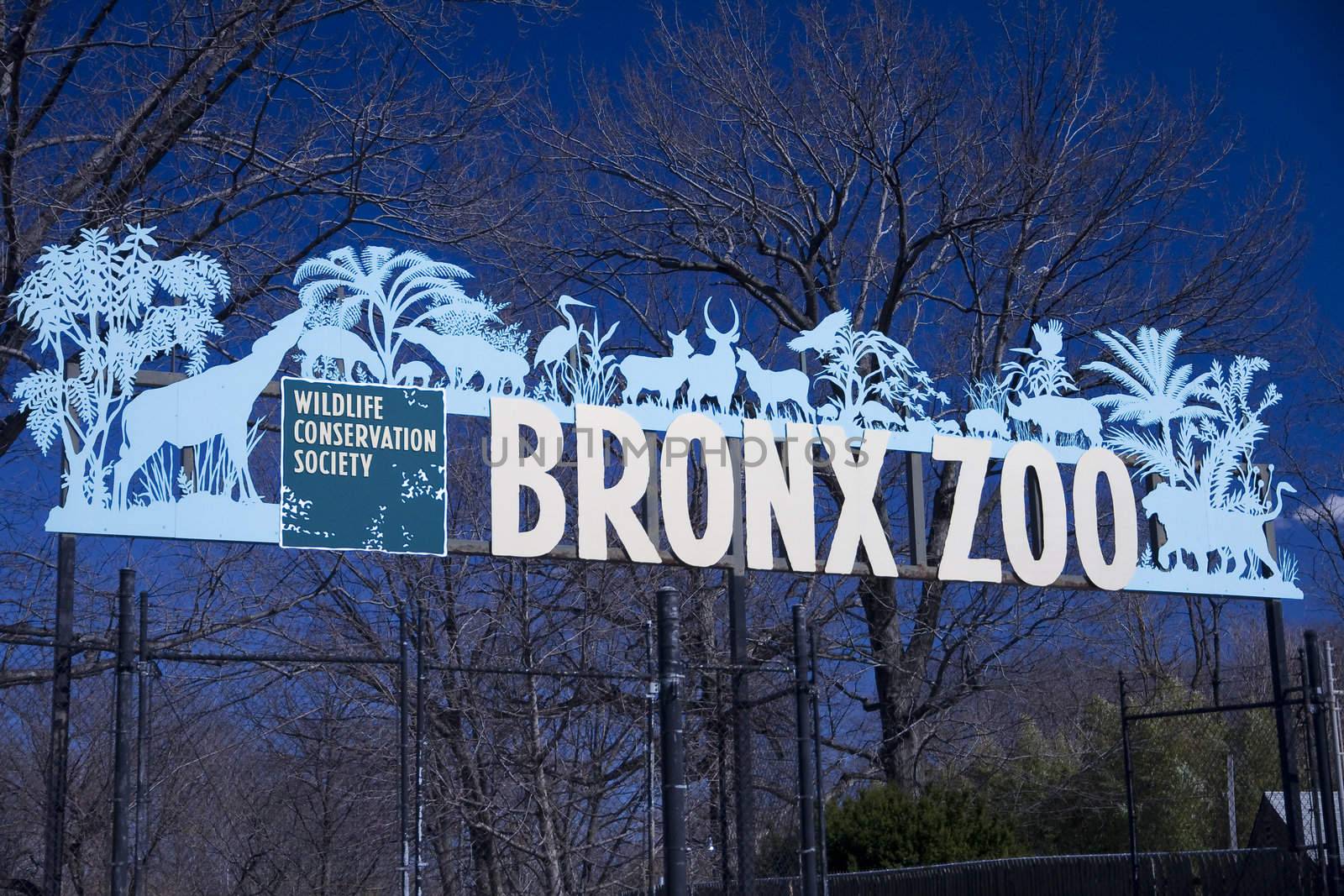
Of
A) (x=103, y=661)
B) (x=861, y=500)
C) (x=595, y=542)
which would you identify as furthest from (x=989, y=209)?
(x=103, y=661)

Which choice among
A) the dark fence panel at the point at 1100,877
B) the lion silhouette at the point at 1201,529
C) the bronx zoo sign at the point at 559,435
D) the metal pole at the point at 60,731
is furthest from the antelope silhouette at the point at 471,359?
the lion silhouette at the point at 1201,529

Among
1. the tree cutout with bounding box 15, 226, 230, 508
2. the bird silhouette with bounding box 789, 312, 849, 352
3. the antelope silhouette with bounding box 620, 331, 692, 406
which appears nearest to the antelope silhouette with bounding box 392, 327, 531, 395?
the antelope silhouette with bounding box 620, 331, 692, 406

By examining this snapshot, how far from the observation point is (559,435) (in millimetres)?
10742

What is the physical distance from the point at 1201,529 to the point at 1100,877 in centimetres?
323

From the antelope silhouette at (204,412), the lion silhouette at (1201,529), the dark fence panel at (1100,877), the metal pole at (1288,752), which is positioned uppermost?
the antelope silhouette at (204,412)

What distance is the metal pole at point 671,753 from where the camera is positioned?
25.7 ft

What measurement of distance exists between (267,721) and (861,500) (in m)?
7.96

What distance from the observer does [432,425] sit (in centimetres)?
1028

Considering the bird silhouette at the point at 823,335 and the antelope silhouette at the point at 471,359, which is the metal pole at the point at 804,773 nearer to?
the antelope silhouette at the point at 471,359

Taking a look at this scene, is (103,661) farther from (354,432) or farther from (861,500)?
(861,500)

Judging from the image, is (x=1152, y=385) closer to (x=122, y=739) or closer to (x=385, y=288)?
(x=385, y=288)

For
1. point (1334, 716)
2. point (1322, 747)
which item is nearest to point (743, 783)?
point (1322, 747)

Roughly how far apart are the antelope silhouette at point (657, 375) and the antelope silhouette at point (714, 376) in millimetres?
79

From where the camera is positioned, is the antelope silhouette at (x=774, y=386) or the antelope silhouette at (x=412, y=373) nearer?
the antelope silhouette at (x=412, y=373)
